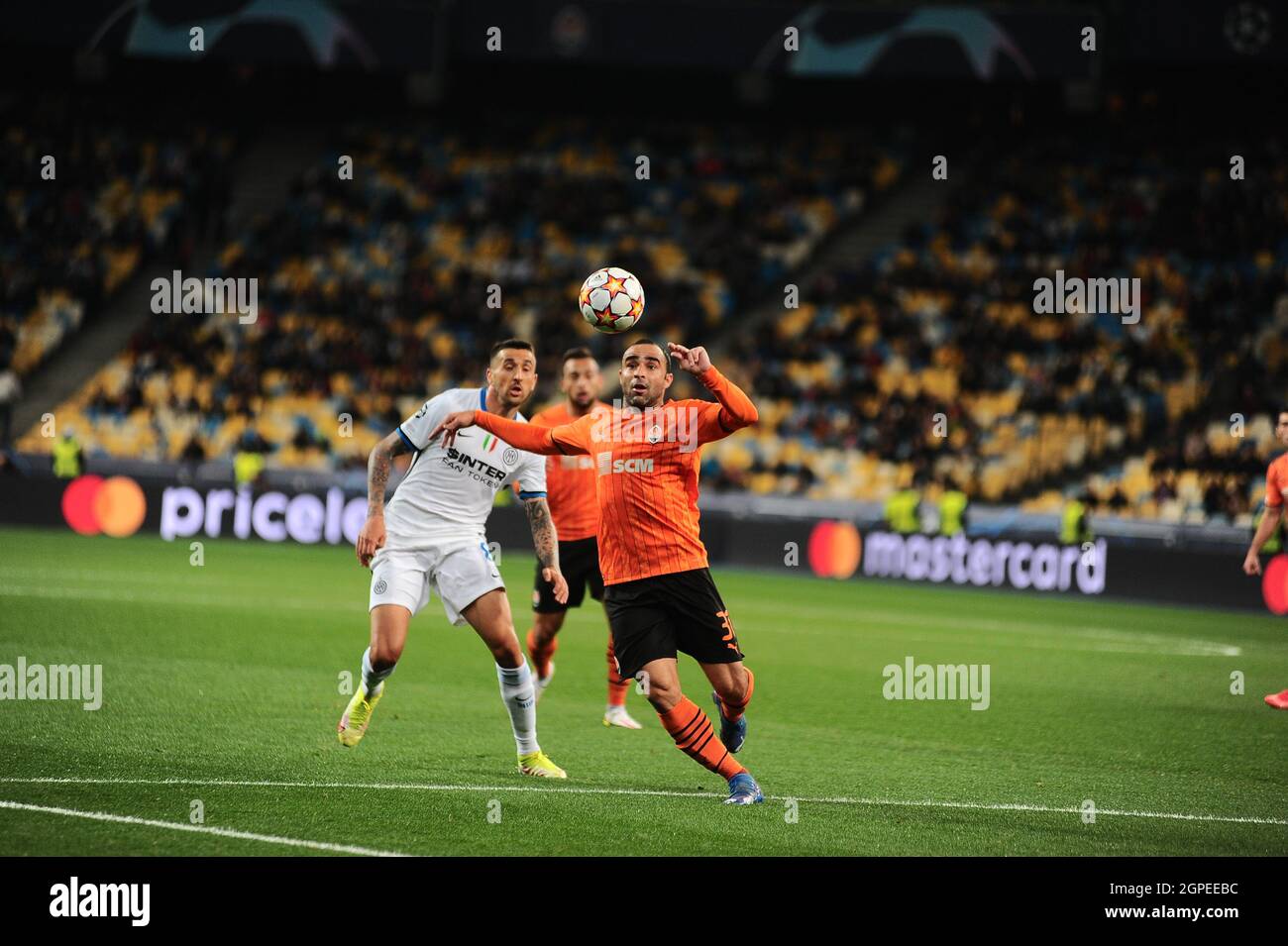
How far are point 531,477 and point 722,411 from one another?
1637 millimetres

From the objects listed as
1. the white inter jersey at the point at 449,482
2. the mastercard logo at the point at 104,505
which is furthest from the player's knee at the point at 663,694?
the mastercard logo at the point at 104,505

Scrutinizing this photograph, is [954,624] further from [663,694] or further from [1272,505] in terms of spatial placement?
[663,694]

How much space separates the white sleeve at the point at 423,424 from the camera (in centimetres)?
846

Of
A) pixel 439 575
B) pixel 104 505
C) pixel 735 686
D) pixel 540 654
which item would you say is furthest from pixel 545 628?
pixel 104 505

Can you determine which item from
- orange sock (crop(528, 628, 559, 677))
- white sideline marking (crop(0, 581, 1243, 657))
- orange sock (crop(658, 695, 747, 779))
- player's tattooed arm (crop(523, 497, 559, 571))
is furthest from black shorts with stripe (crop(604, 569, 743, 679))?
white sideline marking (crop(0, 581, 1243, 657))

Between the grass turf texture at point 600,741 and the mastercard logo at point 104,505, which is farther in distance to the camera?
the mastercard logo at point 104,505

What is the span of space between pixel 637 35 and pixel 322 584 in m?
16.9

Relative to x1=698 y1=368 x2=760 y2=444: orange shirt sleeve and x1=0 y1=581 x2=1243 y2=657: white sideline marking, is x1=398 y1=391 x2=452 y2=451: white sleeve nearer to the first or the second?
x1=698 y1=368 x2=760 y2=444: orange shirt sleeve

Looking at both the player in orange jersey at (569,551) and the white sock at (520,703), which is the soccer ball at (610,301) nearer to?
the white sock at (520,703)

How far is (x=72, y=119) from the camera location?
3594 cm

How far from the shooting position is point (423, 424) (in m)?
8.50

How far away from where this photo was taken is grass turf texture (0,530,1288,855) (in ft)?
23.4

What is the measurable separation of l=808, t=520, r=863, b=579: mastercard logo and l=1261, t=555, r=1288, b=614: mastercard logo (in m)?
6.25

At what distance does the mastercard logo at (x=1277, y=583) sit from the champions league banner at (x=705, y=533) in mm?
2442
